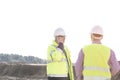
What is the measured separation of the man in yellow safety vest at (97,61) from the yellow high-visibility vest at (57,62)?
247 cm

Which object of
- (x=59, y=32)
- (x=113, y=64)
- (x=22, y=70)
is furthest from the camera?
(x=22, y=70)

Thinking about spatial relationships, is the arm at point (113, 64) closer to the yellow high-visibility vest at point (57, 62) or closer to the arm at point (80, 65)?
the arm at point (80, 65)

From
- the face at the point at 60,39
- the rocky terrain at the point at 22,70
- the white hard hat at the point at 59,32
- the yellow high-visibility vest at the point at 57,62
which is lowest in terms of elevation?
the rocky terrain at the point at 22,70

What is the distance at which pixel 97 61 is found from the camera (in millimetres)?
8242

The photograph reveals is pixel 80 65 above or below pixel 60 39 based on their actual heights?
below

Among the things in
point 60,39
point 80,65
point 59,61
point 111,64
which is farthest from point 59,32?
point 111,64

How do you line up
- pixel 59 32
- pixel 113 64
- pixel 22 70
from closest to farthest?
pixel 113 64 < pixel 59 32 < pixel 22 70

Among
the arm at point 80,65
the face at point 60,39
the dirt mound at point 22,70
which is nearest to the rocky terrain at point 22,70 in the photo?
the dirt mound at point 22,70

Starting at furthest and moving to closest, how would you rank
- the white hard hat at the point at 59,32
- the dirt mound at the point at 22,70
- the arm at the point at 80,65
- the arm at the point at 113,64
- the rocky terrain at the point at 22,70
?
the dirt mound at the point at 22,70
the rocky terrain at the point at 22,70
the white hard hat at the point at 59,32
the arm at the point at 80,65
the arm at the point at 113,64

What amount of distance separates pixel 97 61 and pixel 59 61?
264 cm

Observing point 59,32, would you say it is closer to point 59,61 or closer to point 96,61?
point 59,61

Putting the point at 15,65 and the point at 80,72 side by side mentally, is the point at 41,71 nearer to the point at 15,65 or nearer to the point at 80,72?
the point at 15,65

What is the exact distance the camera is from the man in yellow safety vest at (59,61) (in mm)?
10773

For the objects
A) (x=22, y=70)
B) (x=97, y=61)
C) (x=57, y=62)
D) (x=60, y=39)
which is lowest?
(x=22, y=70)
